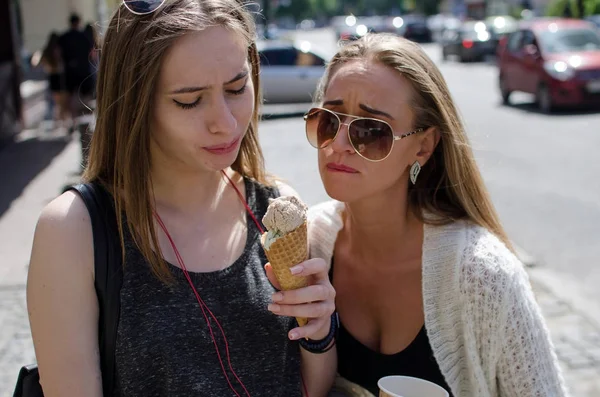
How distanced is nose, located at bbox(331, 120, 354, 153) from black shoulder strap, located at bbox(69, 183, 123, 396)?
84 centimetres

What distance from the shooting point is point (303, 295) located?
76.2 inches

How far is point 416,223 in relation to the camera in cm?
260

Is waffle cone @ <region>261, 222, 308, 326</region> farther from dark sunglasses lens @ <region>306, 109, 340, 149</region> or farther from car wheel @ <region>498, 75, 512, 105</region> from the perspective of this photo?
car wheel @ <region>498, 75, 512, 105</region>

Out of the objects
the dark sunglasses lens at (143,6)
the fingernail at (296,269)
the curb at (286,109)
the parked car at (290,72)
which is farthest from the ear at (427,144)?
the curb at (286,109)

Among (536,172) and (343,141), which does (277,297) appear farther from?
(536,172)

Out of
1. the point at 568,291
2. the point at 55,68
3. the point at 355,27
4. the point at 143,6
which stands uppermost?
the point at 143,6

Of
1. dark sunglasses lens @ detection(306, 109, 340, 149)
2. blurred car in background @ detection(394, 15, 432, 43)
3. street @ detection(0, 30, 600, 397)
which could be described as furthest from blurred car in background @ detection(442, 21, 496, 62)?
dark sunglasses lens @ detection(306, 109, 340, 149)

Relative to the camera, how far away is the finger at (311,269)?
6.31ft

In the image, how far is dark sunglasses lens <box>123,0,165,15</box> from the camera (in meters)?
1.98

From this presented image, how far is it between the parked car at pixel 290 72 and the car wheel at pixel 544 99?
190 inches

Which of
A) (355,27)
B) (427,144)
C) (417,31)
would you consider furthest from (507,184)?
(417,31)

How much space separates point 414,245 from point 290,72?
1458 cm

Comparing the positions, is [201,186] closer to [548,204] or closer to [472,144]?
[472,144]

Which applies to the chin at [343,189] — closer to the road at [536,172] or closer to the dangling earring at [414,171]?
the dangling earring at [414,171]
